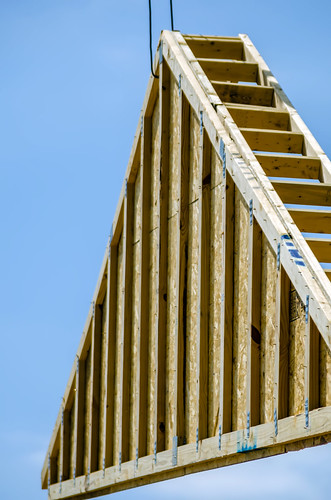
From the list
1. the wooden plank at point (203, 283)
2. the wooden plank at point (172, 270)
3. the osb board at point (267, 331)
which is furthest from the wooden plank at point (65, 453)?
the osb board at point (267, 331)

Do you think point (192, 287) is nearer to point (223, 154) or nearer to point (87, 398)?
point (223, 154)

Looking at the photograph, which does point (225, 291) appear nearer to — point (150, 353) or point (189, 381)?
point (189, 381)

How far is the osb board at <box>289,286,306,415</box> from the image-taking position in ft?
25.4

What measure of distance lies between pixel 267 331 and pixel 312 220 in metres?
1.57

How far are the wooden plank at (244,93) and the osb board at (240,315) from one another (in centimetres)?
272

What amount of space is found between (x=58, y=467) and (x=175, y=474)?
577 centimetres

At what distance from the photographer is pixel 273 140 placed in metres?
10.6

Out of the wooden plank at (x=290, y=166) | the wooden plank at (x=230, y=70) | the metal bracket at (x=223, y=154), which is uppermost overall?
the wooden plank at (x=230, y=70)

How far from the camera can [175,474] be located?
35.8ft

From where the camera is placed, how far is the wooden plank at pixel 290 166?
33.1 ft

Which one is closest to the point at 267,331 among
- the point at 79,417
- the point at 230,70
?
the point at 230,70

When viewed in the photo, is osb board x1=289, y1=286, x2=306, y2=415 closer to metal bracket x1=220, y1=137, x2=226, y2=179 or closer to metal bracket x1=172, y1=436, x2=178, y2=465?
metal bracket x1=220, y1=137, x2=226, y2=179

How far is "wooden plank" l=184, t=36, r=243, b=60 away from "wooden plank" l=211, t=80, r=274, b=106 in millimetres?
1164

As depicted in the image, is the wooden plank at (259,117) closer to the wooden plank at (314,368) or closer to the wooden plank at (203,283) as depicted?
the wooden plank at (203,283)
